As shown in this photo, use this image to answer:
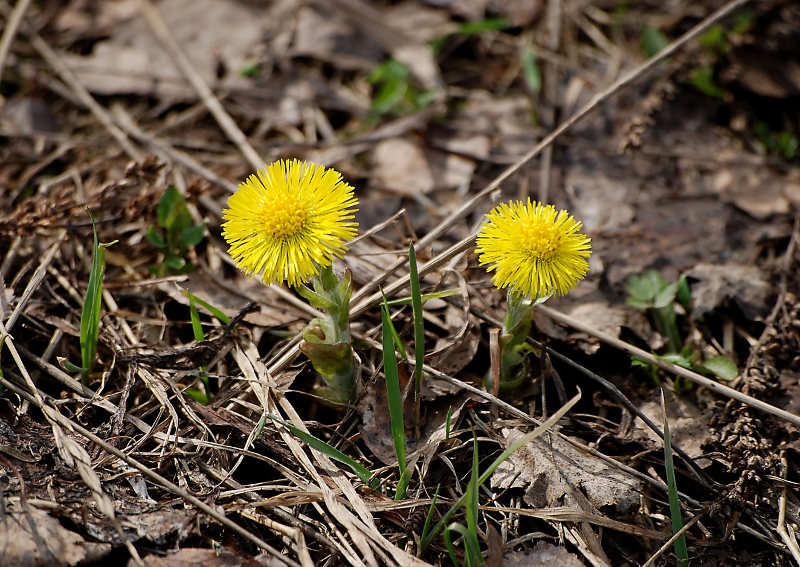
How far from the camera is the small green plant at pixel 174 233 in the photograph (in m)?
2.52

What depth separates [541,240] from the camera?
180cm

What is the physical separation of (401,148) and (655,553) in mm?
2257

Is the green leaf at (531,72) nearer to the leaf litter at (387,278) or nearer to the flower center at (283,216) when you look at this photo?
the leaf litter at (387,278)

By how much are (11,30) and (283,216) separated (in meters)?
2.76

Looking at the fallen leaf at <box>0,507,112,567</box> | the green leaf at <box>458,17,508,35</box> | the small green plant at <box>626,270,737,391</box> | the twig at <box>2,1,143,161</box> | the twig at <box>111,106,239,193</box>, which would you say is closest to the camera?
the fallen leaf at <box>0,507,112,567</box>

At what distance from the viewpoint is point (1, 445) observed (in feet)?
5.92

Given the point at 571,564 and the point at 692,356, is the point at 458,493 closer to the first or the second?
the point at 571,564

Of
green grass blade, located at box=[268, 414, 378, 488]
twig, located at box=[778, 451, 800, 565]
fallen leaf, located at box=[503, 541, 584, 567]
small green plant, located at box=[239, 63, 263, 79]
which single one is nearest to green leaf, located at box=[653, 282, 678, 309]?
twig, located at box=[778, 451, 800, 565]

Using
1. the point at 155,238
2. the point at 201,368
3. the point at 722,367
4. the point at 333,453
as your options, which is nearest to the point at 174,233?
the point at 155,238

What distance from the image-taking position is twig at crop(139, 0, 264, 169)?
9.99ft

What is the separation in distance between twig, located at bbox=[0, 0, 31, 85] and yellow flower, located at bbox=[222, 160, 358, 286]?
7.93 feet

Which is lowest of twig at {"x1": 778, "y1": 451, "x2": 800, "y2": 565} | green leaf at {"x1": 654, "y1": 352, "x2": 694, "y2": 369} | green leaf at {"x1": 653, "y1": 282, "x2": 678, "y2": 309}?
twig at {"x1": 778, "y1": 451, "x2": 800, "y2": 565}

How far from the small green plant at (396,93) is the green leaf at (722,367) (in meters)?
2.02

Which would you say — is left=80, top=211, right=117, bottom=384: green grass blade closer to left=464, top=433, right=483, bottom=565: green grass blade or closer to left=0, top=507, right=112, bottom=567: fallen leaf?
left=0, top=507, right=112, bottom=567: fallen leaf
